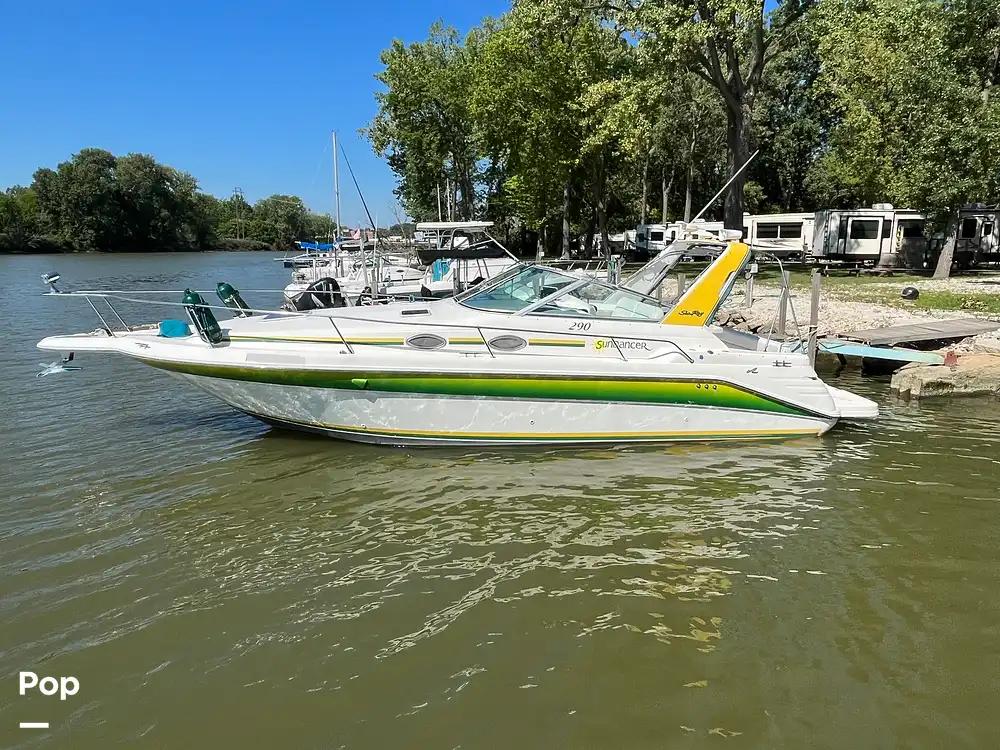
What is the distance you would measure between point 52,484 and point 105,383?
17.9 feet

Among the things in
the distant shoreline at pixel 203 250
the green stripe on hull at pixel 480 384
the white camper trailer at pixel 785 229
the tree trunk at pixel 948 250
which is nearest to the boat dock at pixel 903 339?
the green stripe on hull at pixel 480 384

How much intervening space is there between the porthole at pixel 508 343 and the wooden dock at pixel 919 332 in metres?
7.96

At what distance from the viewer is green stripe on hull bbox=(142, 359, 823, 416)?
7.51 metres

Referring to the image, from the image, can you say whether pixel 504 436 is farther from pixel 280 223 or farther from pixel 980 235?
pixel 280 223

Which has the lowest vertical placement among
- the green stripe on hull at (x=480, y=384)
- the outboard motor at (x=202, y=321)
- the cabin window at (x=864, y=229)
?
the green stripe on hull at (x=480, y=384)

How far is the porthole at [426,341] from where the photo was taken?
785 cm

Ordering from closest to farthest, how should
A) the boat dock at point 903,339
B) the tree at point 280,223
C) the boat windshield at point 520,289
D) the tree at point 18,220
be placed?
the boat windshield at point 520,289
the boat dock at point 903,339
the tree at point 18,220
the tree at point 280,223

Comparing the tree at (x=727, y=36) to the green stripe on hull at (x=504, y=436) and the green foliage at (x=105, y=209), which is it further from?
the green foliage at (x=105, y=209)

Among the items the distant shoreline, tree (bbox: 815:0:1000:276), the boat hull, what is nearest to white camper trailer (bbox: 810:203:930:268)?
tree (bbox: 815:0:1000:276)

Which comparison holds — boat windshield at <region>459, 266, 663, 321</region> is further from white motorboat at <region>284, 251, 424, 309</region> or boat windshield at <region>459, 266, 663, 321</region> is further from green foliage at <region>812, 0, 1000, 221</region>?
green foliage at <region>812, 0, 1000, 221</region>

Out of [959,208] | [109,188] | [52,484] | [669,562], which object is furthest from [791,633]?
[109,188]

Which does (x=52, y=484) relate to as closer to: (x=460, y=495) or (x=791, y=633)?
(x=460, y=495)

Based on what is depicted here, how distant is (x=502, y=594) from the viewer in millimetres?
4949

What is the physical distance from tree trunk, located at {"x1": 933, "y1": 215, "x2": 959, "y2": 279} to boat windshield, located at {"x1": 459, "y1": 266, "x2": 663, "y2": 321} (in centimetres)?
1935
